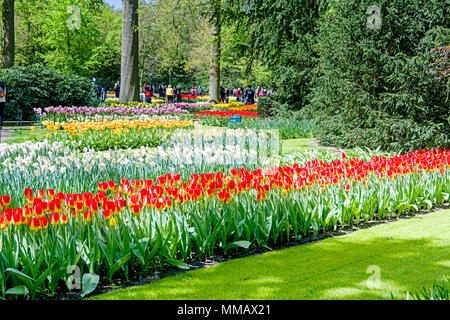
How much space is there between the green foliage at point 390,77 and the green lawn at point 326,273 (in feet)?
18.0

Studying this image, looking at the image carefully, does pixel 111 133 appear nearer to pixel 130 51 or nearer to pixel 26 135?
pixel 26 135

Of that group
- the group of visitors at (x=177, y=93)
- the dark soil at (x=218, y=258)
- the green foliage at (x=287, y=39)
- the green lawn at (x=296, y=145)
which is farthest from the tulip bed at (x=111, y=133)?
the group of visitors at (x=177, y=93)

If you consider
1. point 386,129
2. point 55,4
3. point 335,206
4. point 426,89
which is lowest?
point 335,206

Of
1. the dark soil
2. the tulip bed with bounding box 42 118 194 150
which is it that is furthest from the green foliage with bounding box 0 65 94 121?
the dark soil

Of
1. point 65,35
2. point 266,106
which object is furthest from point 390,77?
point 65,35

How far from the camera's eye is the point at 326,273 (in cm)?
392

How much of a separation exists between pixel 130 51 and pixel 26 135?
25.5 ft

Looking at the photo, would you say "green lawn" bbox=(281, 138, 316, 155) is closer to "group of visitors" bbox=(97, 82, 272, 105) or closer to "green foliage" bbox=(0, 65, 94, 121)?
"green foliage" bbox=(0, 65, 94, 121)

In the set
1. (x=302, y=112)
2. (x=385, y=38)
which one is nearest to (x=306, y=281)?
(x=385, y=38)

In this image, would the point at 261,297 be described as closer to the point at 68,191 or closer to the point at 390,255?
the point at 390,255

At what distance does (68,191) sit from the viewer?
205 inches

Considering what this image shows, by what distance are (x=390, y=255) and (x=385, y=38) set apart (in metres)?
7.38

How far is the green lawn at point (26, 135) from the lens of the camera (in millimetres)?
11784

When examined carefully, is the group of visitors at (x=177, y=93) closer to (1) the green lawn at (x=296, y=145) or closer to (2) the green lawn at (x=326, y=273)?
(1) the green lawn at (x=296, y=145)
